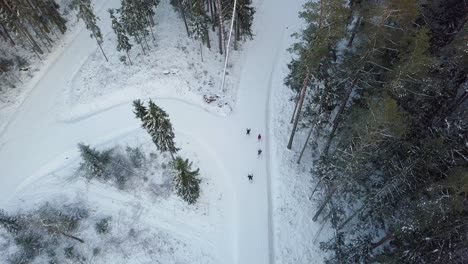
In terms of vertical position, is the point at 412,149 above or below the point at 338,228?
above

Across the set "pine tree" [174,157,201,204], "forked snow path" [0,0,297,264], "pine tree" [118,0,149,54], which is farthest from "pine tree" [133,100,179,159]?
"pine tree" [118,0,149,54]

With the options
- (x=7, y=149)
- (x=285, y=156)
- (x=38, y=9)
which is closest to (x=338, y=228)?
(x=285, y=156)

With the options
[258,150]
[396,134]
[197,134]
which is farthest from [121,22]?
[396,134]

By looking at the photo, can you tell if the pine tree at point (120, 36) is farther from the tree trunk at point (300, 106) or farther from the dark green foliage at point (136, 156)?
the tree trunk at point (300, 106)

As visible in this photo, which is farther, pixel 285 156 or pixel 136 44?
pixel 136 44

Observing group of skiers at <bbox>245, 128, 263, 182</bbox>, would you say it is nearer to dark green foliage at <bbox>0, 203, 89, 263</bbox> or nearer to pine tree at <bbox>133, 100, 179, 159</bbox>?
pine tree at <bbox>133, 100, 179, 159</bbox>

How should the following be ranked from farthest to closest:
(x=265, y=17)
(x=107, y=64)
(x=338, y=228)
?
(x=265, y=17) < (x=107, y=64) < (x=338, y=228)

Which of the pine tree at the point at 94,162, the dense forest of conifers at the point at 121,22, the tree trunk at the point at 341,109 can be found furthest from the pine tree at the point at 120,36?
the tree trunk at the point at 341,109

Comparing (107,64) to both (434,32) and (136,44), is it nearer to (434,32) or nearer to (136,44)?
(136,44)
